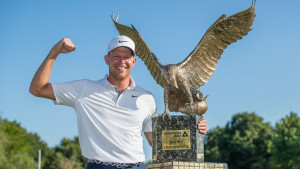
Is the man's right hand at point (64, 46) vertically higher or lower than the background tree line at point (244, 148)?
lower

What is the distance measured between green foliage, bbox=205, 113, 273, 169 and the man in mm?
39170

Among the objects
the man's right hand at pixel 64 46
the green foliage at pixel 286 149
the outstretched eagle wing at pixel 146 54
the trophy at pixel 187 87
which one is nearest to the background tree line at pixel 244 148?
the green foliage at pixel 286 149

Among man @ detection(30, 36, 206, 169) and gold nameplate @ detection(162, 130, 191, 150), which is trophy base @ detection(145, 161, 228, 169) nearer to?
gold nameplate @ detection(162, 130, 191, 150)

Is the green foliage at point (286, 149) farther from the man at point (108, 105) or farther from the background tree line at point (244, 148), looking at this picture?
the man at point (108, 105)

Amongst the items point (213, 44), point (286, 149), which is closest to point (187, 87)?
point (213, 44)

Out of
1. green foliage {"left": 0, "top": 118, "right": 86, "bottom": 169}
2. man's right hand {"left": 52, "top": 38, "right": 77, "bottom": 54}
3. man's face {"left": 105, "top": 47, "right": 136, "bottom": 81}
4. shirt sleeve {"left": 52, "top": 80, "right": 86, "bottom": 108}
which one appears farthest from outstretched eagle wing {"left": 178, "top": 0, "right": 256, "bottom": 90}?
green foliage {"left": 0, "top": 118, "right": 86, "bottom": 169}

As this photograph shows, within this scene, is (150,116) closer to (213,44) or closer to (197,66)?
(197,66)

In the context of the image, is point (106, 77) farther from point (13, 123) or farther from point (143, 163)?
point (13, 123)

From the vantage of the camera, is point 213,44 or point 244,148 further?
point 244,148

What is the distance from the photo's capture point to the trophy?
217 inches

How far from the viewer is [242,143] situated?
44094mm

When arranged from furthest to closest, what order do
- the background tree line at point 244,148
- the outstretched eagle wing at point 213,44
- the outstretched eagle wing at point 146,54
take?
the background tree line at point 244,148 → the outstretched eagle wing at point 146,54 → the outstretched eagle wing at point 213,44

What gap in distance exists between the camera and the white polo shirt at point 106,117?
471 centimetres

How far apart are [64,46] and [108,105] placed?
0.90 meters
